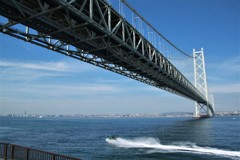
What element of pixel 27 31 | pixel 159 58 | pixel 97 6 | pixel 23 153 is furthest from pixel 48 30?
pixel 159 58

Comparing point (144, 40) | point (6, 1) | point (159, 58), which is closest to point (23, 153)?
point (6, 1)

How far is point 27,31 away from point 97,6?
5.39 metres

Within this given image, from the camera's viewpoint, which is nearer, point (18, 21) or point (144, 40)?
point (18, 21)

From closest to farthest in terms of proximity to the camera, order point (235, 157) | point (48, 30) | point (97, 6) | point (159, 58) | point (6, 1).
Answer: point (6, 1) → point (97, 6) → point (48, 30) → point (235, 157) → point (159, 58)

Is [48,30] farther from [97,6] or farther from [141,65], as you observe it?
[141,65]

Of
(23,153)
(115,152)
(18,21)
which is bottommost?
(115,152)

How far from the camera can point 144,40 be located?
27.4 m

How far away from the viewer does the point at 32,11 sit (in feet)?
46.2

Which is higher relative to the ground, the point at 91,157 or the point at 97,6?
the point at 97,6

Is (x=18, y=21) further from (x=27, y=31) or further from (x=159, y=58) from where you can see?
(x=159, y=58)

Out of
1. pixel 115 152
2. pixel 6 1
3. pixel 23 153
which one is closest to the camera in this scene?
pixel 23 153

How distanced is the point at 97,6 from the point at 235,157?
2134 cm

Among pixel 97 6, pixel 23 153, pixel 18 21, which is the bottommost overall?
pixel 23 153

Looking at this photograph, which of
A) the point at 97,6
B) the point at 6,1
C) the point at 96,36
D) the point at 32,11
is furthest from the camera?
the point at 96,36
